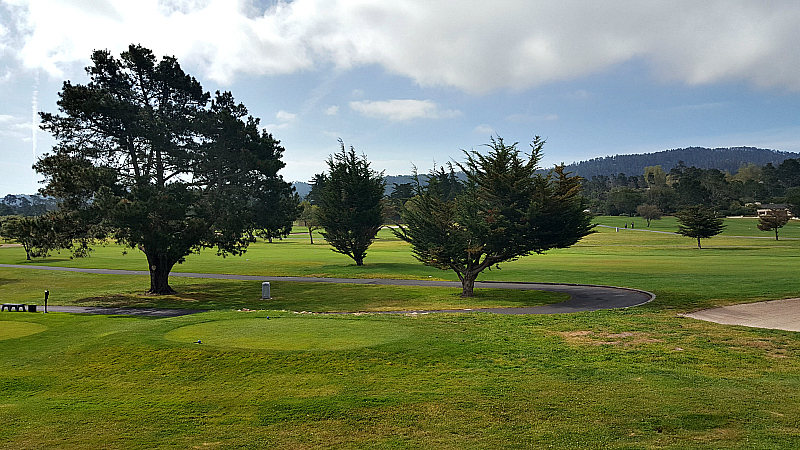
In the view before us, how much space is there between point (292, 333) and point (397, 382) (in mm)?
5784

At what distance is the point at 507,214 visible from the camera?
30625 mm

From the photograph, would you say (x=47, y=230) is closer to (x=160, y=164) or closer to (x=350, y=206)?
(x=160, y=164)

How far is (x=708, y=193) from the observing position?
159875 mm

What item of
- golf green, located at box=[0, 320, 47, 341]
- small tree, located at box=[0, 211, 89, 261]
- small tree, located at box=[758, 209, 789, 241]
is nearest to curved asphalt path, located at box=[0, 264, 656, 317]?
small tree, located at box=[0, 211, 89, 261]

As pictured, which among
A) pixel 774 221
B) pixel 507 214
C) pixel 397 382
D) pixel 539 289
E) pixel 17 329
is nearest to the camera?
pixel 397 382

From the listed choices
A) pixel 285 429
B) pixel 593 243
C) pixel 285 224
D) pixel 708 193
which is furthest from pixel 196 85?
pixel 708 193

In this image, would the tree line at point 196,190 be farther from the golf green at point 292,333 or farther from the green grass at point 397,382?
the golf green at point 292,333

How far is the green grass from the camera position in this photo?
28.7 ft

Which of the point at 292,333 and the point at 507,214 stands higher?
the point at 507,214

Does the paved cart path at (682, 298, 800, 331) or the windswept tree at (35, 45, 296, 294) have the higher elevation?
the windswept tree at (35, 45, 296, 294)

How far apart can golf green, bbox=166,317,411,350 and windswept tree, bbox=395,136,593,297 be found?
42.5 feet

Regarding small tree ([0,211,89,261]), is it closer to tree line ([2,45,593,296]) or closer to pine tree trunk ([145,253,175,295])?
tree line ([2,45,593,296])

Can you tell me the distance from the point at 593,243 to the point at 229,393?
91.6 metres

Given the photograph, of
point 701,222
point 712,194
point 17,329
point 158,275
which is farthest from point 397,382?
point 712,194
